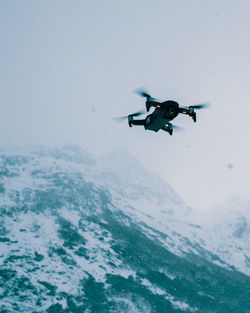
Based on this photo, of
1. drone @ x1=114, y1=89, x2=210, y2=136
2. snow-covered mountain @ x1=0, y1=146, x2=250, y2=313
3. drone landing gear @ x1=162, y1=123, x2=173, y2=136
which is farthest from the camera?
snow-covered mountain @ x1=0, y1=146, x2=250, y2=313

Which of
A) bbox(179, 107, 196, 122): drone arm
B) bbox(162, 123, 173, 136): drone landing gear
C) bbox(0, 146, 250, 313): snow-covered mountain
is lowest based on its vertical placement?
bbox(0, 146, 250, 313): snow-covered mountain

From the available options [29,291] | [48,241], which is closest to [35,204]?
[48,241]

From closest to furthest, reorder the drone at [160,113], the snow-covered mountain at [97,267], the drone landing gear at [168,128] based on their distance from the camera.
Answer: the drone at [160,113] → the drone landing gear at [168,128] → the snow-covered mountain at [97,267]

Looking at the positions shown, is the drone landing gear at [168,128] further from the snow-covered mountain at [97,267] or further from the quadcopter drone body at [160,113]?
the snow-covered mountain at [97,267]

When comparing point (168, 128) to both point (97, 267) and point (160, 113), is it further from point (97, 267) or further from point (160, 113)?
point (97, 267)

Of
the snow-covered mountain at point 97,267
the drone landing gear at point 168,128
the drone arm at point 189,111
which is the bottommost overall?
the snow-covered mountain at point 97,267

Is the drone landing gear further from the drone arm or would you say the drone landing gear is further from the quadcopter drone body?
the drone arm

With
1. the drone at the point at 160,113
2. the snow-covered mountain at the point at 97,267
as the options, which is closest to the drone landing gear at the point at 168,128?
the drone at the point at 160,113

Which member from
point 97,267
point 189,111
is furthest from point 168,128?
point 97,267

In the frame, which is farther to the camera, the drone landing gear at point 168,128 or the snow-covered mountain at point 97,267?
the snow-covered mountain at point 97,267

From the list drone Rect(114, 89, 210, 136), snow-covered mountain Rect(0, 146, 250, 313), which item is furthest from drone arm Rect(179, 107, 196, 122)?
snow-covered mountain Rect(0, 146, 250, 313)

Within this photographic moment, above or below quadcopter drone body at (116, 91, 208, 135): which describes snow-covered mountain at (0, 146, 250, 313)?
below

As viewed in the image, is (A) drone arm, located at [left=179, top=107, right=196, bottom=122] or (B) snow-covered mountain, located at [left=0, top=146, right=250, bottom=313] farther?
(B) snow-covered mountain, located at [left=0, top=146, right=250, bottom=313]
